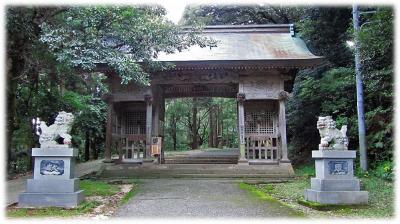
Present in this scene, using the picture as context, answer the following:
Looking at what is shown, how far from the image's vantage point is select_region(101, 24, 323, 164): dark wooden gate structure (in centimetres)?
1355

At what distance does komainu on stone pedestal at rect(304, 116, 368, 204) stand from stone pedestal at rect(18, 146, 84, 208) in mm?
4782

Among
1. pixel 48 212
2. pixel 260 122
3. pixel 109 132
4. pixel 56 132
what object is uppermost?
pixel 260 122

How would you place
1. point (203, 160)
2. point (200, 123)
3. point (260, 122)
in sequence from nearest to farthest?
point (260, 122), point (203, 160), point (200, 123)

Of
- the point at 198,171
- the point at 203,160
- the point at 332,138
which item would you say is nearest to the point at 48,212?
the point at 332,138

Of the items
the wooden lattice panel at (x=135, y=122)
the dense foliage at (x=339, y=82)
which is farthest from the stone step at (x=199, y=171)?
the dense foliage at (x=339, y=82)

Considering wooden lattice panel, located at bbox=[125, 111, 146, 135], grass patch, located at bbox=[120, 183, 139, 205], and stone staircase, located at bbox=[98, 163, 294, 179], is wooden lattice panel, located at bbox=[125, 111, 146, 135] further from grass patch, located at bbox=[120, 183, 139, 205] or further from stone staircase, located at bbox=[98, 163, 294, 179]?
grass patch, located at bbox=[120, 183, 139, 205]

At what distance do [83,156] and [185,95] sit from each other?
28.8 feet

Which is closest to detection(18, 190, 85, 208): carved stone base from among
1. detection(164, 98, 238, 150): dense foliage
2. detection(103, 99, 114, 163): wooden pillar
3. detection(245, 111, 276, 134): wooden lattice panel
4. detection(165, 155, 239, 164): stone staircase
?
detection(103, 99, 114, 163): wooden pillar

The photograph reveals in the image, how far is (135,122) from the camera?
15.4m

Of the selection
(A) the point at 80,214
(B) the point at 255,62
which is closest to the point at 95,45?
(A) the point at 80,214

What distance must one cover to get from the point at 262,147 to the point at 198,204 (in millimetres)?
7393

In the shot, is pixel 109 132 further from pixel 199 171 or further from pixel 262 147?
pixel 262 147

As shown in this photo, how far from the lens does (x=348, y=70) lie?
13.6 metres

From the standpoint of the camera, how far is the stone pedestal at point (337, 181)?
287 inches
